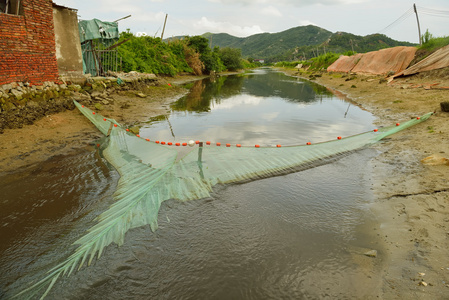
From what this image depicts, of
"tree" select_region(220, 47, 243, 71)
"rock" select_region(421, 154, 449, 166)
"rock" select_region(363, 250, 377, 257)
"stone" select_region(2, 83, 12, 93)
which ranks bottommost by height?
"rock" select_region(363, 250, 377, 257)

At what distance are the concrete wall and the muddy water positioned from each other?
23.8 ft

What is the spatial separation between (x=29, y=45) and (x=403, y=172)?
41.3ft

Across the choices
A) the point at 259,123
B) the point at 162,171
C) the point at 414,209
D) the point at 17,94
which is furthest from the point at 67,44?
the point at 414,209

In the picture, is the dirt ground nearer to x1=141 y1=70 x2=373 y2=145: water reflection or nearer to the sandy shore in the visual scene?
the sandy shore

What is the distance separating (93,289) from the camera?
3.28 m

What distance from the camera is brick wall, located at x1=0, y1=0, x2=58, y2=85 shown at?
8445 mm

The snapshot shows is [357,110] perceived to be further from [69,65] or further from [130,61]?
[130,61]

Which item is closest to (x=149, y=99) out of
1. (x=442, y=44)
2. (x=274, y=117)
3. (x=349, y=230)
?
(x=274, y=117)

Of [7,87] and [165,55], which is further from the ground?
[165,55]

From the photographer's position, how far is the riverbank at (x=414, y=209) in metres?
3.15

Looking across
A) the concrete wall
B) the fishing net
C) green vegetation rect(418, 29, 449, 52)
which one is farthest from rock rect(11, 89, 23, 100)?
green vegetation rect(418, 29, 449, 52)

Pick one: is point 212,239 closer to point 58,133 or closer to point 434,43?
point 58,133

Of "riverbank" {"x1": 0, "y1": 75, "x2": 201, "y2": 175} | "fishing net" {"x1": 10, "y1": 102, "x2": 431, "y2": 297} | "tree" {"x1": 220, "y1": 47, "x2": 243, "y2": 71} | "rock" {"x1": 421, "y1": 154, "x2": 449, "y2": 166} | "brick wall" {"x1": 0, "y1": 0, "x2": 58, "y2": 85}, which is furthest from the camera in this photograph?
"tree" {"x1": 220, "y1": 47, "x2": 243, "y2": 71}

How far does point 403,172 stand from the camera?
6.18 m
